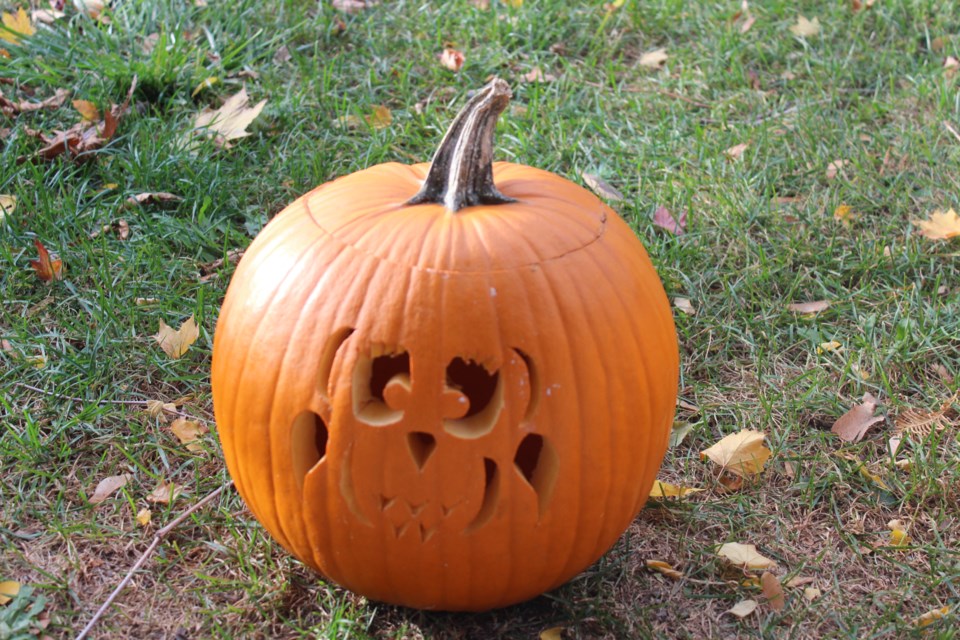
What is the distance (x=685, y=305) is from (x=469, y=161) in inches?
56.9

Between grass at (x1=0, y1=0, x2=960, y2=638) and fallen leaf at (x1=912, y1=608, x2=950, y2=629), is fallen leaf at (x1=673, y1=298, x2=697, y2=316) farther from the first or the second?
fallen leaf at (x1=912, y1=608, x2=950, y2=629)

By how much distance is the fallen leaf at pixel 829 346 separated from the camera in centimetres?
316

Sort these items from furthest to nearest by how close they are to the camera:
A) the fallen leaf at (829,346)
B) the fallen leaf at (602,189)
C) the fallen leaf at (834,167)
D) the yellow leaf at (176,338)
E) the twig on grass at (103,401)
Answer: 1. the fallen leaf at (834,167)
2. the fallen leaf at (602,189)
3. the fallen leaf at (829,346)
4. the yellow leaf at (176,338)
5. the twig on grass at (103,401)

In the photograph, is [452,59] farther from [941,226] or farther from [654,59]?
[941,226]

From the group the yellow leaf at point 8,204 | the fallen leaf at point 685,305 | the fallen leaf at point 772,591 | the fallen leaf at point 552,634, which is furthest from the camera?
the yellow leaf at point 8,204

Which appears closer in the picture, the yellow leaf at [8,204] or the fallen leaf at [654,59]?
the yellow leaf at [8,204]

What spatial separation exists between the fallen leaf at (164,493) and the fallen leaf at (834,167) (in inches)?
105

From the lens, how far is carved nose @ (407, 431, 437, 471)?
6.40 feet

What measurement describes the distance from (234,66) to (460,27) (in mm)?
1039

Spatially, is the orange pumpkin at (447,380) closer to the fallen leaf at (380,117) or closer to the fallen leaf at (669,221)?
the fallen leaf at (669,221)

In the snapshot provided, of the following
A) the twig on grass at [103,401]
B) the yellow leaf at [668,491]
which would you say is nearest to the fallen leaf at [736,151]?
the yellow leaf at [668,491]

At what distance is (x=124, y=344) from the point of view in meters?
3.05

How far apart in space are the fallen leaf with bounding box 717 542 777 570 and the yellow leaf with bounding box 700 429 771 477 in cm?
28

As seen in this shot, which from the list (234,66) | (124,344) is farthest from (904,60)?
(124,344)
